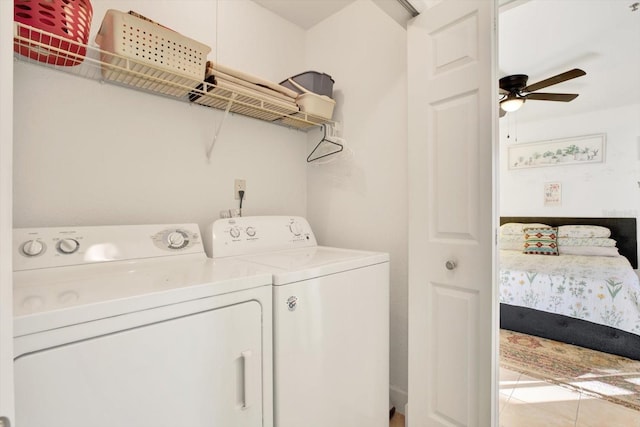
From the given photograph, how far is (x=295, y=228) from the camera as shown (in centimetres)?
186

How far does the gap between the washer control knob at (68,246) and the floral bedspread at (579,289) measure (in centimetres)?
342

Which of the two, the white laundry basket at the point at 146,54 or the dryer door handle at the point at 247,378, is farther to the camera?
the white laundry basket at the point at 146,54

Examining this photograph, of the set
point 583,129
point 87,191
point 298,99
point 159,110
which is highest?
point 583,129

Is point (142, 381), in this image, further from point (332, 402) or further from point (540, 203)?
point (540, 203)

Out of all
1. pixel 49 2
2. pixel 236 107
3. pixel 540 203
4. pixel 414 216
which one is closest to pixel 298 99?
pixel 236 107

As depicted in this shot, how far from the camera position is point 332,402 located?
1229mm

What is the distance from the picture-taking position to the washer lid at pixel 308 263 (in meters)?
1.09

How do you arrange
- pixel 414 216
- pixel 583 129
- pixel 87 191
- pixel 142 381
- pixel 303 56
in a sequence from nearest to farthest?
pixel 142 381 → pixel 87 191 → pixel 414 216 → pixel 303 56 → pixel 583 129

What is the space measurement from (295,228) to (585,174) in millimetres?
4402

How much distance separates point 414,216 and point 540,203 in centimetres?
405

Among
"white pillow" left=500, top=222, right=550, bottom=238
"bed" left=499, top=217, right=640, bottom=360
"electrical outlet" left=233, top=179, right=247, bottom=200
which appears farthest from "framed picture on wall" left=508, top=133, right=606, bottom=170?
"electrical outlet" left=233, top=179, right=247, bottom=200

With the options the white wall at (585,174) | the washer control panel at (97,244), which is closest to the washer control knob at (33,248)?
the washer control panel at (97,244)

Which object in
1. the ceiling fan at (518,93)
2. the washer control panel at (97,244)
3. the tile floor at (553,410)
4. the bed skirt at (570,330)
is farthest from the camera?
the ceiling fan at (518,93)

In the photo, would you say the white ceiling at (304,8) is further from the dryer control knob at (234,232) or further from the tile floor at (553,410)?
the tile floor at (553,410)
